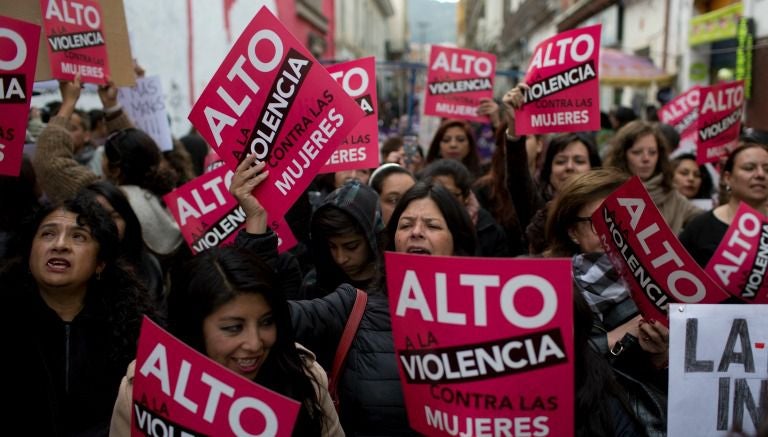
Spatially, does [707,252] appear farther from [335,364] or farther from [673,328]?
[335,364]

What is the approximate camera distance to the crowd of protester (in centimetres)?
205

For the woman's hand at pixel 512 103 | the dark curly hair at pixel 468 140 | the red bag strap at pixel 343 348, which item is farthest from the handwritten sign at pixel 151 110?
the red bag strap at pixel 343 348

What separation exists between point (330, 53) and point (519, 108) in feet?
75.0

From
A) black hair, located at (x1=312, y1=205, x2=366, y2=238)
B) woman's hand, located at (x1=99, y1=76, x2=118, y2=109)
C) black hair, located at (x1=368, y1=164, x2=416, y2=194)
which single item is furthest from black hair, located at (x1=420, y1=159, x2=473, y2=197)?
woman's hand, located at (x1=99, y1=76, x2=118, y2=109)

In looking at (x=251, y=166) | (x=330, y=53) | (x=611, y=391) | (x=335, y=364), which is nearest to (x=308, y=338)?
(x=335, y=364)

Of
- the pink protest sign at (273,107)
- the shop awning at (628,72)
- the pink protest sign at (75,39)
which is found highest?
the shop awning at (628,72)

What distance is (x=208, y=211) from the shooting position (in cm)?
356

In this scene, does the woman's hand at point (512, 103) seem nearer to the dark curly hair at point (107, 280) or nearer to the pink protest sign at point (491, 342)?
the dark curly hair at point (107, 280)

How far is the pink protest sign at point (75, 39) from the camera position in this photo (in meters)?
4.00

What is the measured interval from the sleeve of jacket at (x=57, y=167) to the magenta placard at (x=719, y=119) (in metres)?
4.31

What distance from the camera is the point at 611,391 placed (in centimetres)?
197

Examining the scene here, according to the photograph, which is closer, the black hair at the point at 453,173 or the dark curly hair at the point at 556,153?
the black hair at the point at 453,173

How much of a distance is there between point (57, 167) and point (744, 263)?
320 cm

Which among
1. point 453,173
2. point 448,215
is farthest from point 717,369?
point 453,173
